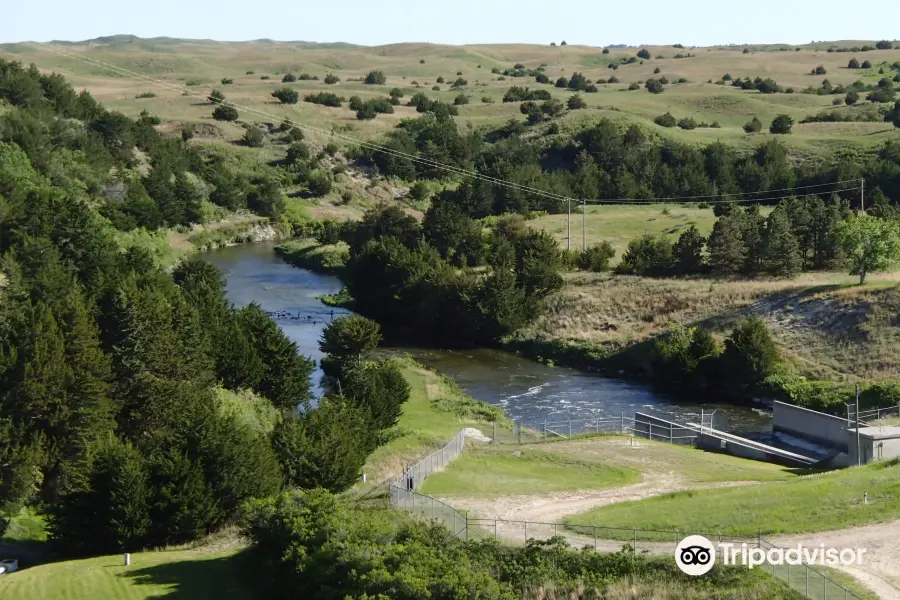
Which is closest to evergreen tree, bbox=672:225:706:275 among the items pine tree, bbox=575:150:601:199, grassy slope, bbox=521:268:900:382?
grassy slope, bbox=521:268:900:382

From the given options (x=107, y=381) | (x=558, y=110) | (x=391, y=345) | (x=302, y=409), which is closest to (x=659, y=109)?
(x=558, y=110)

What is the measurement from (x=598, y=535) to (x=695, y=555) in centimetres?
481

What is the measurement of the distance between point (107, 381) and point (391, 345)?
101 feet

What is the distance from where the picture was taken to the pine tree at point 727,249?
76562 mm

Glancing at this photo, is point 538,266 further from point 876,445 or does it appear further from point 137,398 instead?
point 137,398

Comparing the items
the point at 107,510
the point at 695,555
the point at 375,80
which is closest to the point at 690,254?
the point at 107,510

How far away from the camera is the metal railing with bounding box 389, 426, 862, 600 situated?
78.7 feet

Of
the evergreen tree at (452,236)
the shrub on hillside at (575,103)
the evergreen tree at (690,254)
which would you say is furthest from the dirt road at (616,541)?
the shrub on hillside at (575,103)

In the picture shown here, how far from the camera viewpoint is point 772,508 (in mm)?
31984

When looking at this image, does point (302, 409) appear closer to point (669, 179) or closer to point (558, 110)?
point (669, 179)

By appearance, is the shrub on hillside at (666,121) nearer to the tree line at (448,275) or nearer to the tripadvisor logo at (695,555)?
the tree line at (448,275)

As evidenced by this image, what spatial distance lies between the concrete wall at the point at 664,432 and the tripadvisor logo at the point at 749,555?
84.8ft

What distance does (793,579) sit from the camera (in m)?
24.3

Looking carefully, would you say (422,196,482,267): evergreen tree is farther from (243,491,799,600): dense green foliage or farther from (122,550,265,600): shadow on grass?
(243,491,799,600): dense green foliage
